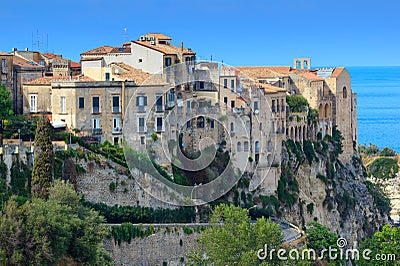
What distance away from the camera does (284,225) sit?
211ft

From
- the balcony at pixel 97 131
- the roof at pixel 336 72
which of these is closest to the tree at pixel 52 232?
the balcony at pixel 97 131

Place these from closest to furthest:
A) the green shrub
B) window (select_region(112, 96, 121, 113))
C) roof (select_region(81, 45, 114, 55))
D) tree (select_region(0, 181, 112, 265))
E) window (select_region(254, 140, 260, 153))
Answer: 1. tree (select_region(0, 181, 112, 265))
2. window (select_region(112, 96, 121, 113))
3. window (select_region(254, 140, 260, 153))
4. roof (select_region(81, 45, 114, 55))
5. the green shrub

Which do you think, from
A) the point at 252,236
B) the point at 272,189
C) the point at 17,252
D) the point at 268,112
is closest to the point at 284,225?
the point at 272,189

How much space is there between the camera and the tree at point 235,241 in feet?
170

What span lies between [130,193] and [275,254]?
8.94 meters

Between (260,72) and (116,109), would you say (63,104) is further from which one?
(260,72)

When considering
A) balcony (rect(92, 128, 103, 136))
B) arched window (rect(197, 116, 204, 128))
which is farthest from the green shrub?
balcony (rect(92, 128, 103, 136))

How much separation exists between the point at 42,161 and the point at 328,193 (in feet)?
85.6

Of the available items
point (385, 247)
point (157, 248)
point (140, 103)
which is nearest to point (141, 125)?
point (140, 103)

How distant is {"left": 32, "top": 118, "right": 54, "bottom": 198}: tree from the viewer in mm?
52625

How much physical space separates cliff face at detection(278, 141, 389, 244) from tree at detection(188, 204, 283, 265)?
13.1m

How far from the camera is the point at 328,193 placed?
2913 inches

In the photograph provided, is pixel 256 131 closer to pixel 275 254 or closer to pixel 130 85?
pixel 130 85

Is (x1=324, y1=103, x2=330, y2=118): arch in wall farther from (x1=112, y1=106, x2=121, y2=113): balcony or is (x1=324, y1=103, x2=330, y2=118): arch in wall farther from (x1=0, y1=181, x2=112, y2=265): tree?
(x1=0, y1=181, x2=112, y2=265): tree
